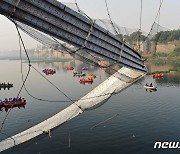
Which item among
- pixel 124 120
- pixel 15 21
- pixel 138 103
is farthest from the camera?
pixel 138 103

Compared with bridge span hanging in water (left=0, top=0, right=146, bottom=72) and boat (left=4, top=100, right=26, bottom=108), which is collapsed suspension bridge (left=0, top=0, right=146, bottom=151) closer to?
bridge span hanging in water (left=0, top=0, right=146, bottom=72)

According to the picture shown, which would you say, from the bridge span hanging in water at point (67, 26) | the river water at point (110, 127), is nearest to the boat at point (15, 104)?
the river water at point (110, 127)

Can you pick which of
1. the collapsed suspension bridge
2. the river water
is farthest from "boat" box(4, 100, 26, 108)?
the collapsed suspension bridge

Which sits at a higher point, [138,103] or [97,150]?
[138,103]

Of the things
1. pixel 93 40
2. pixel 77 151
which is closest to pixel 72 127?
pixel 77 151

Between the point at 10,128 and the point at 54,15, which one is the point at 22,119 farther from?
the point at 54,15

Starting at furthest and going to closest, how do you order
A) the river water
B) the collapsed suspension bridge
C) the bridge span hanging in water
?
1. the river water
2. the collapsed suspension bridge
3. the bridge span hanging in water

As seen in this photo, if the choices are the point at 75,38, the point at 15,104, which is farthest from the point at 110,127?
the point at 15,104

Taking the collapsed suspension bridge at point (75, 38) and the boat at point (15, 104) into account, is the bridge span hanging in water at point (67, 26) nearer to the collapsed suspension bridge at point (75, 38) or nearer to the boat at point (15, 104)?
the collapsed suspension bridge at point (75, 38)
